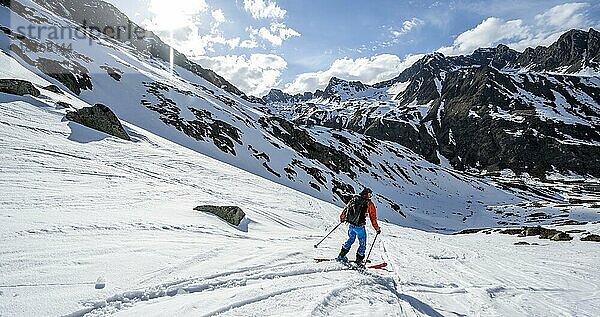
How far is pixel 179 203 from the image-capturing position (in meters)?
15.2

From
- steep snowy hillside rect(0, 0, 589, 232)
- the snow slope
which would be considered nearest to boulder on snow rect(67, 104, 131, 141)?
steep snowy hillside rect(0, 0, 589, 232)

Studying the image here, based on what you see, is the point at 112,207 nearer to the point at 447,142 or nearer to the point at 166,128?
the point at 166,128

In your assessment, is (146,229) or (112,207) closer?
(146,229)

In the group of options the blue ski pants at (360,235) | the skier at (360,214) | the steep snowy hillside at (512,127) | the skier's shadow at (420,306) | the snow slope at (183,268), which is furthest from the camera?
the steep snowy hillside at (512,127)

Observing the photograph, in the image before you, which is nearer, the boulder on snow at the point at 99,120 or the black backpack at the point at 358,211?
the black backpack at the point at 358,211

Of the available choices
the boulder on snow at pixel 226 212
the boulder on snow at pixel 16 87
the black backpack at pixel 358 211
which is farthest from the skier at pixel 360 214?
the boulder on snow at pixel 16 87

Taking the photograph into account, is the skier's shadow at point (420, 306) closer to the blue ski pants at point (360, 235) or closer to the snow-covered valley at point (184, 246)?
the snow-covered valley at point (184, 246)

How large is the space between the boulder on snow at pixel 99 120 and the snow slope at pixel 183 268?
9.03 meters

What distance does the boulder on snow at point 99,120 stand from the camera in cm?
2522

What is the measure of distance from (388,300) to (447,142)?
18258 centimetres

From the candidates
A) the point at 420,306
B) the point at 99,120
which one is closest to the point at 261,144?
the point at 99,120

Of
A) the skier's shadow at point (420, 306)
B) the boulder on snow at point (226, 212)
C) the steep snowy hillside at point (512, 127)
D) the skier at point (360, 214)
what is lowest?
the skier's shadow at point (420, 306)

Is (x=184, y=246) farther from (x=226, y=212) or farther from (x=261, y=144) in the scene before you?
(x=261, y=144)

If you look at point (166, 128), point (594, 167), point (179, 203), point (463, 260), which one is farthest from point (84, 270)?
point (594, 167)
